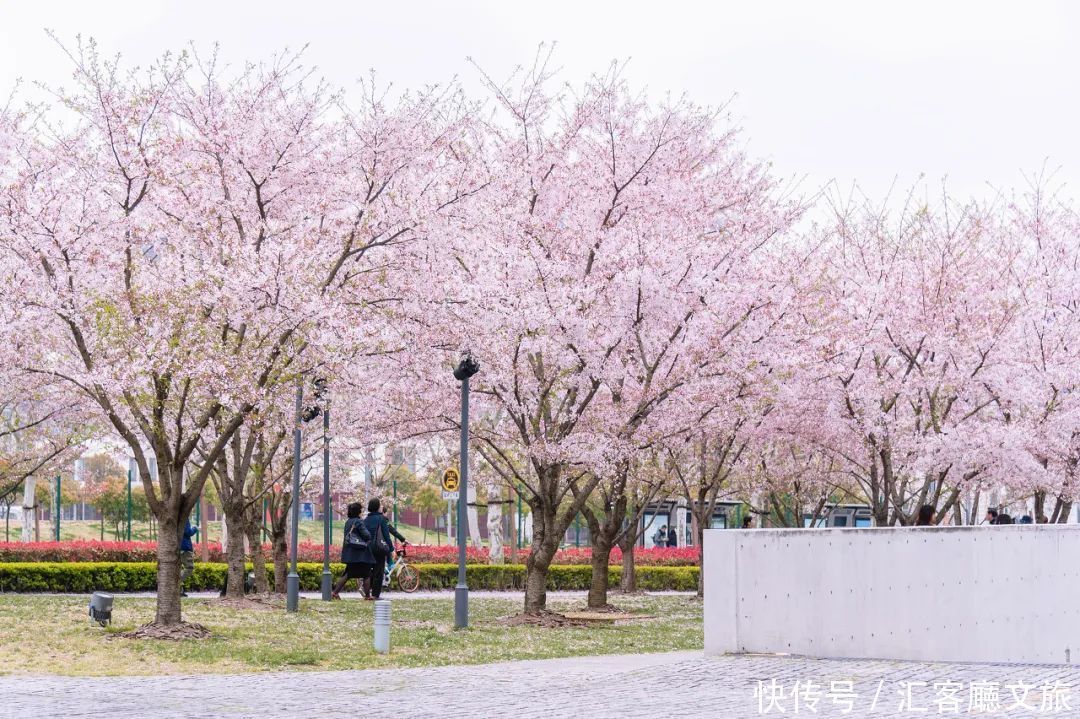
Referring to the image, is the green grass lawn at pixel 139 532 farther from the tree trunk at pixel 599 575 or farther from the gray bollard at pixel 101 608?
the gray bollard at pixel 101 608

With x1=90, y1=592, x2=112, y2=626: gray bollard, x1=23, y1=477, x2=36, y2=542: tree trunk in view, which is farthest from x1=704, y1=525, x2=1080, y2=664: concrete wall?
x1=23, y1=477, x2=36, y2=542: tree trunk

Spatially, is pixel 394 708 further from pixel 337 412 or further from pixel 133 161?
pixel 337 412

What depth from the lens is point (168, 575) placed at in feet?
54.3

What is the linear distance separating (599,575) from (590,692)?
12.8 metres

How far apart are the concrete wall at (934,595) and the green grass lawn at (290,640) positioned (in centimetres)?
315

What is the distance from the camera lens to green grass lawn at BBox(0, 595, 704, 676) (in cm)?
1392

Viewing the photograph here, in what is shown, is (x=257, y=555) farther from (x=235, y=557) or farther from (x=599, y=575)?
(x=599, y=575)

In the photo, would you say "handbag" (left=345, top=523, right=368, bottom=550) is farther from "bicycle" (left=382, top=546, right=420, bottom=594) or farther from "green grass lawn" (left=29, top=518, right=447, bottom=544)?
"green grass lawn" (left=29, top=518, right=447, bottom=544)

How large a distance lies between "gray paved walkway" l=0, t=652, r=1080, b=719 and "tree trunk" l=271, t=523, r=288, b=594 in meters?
13.7

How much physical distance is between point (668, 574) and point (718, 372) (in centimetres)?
1650

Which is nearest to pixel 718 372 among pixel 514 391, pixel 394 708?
pixel 514 391

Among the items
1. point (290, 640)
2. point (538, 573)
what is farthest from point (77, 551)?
point (290, 640)

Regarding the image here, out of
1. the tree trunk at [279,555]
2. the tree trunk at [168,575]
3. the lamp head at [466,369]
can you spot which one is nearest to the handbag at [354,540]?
the tree trunk at [279,555]

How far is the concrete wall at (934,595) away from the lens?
13.4m
